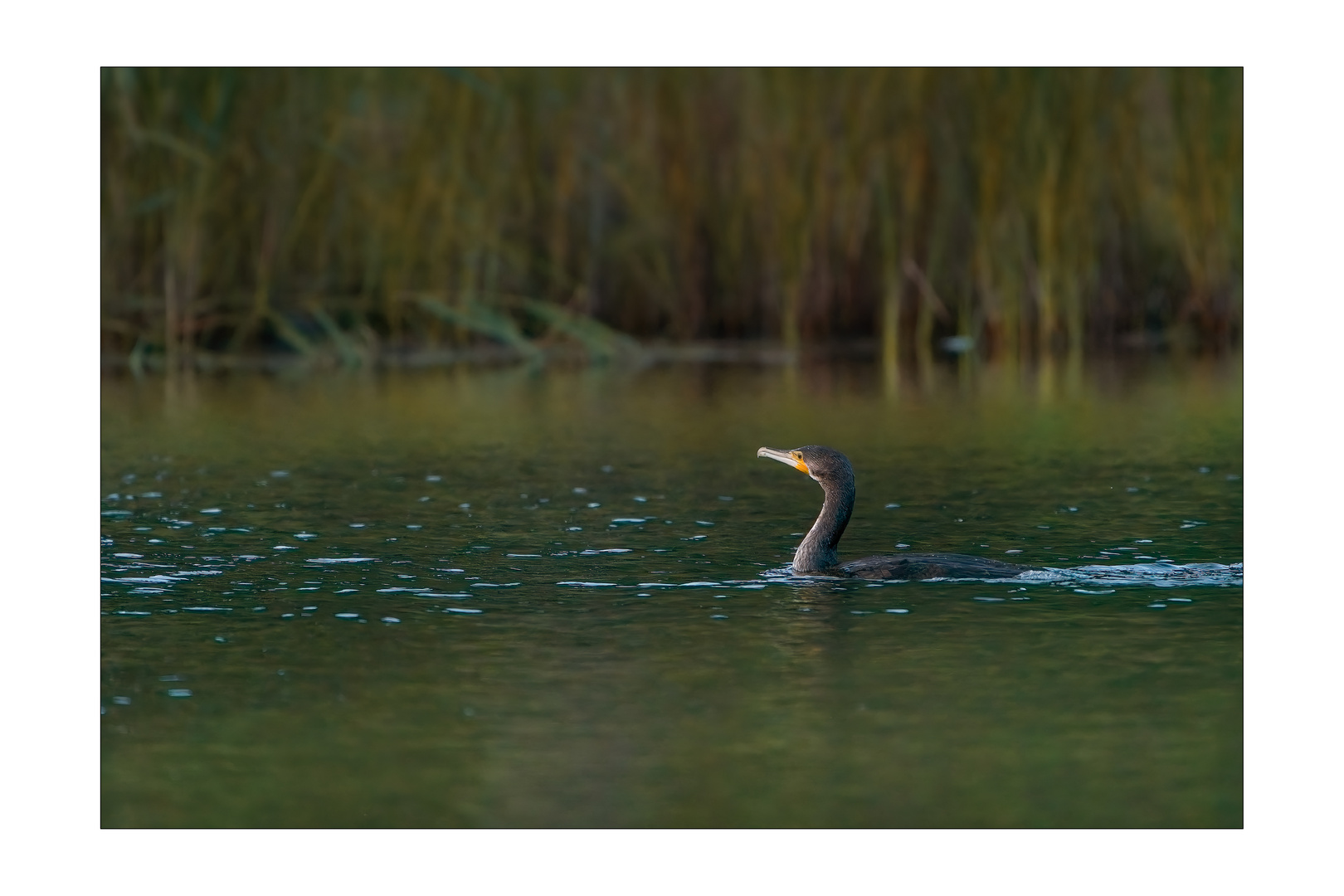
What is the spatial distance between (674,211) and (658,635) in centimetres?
1284

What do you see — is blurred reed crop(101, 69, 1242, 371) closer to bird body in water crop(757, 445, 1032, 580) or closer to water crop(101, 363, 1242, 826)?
water crop(101, 363, 1242, 826)

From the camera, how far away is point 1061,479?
12109 millimetres

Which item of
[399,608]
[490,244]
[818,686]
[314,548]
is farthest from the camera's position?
[490,244]

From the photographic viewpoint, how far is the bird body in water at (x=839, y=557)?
29.4 ft

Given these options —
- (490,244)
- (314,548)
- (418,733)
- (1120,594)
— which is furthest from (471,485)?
(490,244)

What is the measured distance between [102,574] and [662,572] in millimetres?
2369

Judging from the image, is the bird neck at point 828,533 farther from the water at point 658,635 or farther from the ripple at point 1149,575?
the ripple at point 1149,575

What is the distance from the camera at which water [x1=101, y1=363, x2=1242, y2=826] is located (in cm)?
626

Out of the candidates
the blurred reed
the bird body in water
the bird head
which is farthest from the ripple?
the blurred reed

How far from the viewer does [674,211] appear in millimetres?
20453

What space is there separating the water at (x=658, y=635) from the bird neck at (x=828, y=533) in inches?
5.9

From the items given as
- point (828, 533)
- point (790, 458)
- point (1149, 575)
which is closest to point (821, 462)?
point (790, 458)

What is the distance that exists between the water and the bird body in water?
4.3 inches
